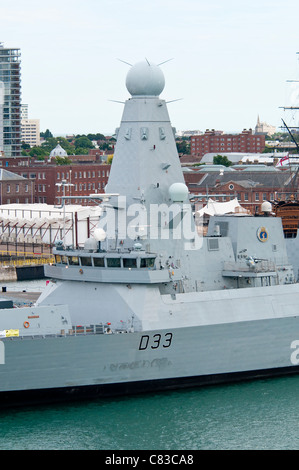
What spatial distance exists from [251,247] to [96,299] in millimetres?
5924

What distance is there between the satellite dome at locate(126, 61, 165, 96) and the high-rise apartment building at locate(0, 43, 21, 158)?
66.7m

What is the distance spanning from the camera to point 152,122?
27.9 metres

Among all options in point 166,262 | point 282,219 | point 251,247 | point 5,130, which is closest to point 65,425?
point 166,262

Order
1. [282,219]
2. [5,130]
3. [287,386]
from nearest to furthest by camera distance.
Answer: [287,386] < [282,219] < [5,130]

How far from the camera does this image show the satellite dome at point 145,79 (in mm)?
27469

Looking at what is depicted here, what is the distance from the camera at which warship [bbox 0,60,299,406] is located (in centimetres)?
2523

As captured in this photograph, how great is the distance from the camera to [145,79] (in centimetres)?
2745

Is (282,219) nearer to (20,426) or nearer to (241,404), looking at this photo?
(241,404)

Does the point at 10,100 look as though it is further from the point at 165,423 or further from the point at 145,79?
the point at 165,423

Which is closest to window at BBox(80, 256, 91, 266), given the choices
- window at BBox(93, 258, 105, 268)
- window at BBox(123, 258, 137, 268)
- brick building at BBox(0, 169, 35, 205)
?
window at BBox(93, 258, 105, 268)

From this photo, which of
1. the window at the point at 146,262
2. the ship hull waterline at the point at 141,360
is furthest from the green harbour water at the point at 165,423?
the window at the point at 146,262

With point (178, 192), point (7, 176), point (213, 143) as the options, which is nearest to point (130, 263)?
point (178, 192)

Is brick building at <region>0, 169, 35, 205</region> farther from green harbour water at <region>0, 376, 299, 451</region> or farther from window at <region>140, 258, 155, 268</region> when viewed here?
green harbour water at <region>0, 376, 299, 451</region>

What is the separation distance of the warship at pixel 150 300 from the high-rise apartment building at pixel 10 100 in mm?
66915
